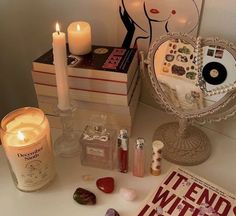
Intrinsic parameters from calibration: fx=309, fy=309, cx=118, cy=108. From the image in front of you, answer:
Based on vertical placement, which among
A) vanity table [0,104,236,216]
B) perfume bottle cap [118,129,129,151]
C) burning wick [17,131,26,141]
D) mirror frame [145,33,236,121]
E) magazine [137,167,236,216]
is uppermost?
mirror frame [145,33,236,121]

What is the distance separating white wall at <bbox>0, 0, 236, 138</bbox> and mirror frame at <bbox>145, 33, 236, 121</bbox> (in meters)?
0.07

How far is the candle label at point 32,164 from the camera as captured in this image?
52 centimetres

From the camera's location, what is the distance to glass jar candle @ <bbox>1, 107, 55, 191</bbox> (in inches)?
20.5

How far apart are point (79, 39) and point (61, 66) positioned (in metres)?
0.11

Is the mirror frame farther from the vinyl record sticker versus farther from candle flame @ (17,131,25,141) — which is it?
candle flame @ (17,131,25,141)

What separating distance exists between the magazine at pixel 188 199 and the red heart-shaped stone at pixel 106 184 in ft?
0.24

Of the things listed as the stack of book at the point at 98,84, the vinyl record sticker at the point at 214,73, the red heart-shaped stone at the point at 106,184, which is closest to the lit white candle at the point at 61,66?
Result: the stack of book at the point at 98,84

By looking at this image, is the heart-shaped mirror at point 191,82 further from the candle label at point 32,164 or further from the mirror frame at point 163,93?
the candle label at point 32,164

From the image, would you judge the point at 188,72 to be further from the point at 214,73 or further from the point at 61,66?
the point at 61,66

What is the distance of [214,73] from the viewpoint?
1.85ft

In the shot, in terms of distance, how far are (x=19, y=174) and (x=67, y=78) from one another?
7.7 inches

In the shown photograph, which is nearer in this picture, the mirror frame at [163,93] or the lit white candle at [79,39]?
the mirror frame at [163,93]

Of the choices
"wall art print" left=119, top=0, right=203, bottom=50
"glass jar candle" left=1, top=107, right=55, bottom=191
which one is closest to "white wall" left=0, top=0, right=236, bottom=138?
"wall art print" left=119, top=0, right=203, bottom=50

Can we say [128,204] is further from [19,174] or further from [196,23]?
[196,23]
